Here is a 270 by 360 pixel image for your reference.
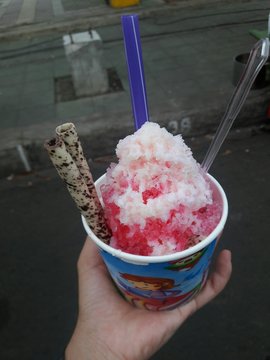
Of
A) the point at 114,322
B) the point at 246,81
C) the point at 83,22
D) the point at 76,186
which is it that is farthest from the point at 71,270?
the point at 83,22

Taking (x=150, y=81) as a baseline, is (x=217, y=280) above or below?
above

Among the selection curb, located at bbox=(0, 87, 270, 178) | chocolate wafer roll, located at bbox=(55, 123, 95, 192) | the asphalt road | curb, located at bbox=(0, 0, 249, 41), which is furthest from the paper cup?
curb, located at bbox=(0, 0, 249, 41)

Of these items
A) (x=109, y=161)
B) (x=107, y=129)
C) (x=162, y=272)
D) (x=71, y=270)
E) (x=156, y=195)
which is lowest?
(x=71, y=270)

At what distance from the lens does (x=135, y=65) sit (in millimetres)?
1005

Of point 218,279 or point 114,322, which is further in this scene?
point 218,279

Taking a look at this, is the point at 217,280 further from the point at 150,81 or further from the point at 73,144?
the point at 150,81

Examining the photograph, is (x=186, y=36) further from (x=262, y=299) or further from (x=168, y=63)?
(x=262, y=299)

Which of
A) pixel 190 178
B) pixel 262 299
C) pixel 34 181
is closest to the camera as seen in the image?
pixel 190 178

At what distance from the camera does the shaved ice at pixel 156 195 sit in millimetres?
986

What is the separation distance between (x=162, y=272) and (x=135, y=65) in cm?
63

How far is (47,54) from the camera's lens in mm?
6438

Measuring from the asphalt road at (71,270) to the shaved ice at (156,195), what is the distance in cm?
124

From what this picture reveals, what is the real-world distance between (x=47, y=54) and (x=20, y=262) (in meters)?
5.00

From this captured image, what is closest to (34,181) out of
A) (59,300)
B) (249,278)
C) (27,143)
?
(27,143)
